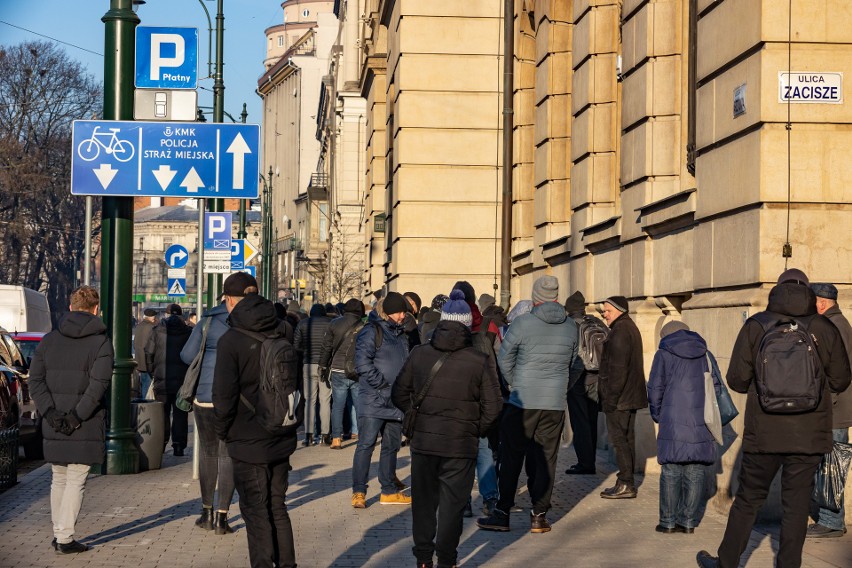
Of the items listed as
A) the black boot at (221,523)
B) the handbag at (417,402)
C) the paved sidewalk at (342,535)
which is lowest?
the paved sidewalk at (342,535)

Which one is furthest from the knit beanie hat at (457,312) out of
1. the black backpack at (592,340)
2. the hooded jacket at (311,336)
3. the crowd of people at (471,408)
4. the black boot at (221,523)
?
the hooded jacket at (311,336)

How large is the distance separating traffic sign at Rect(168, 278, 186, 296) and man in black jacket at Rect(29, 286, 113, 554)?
19.2 m

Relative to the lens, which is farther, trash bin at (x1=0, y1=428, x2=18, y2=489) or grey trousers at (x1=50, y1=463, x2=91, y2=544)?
trash bin at (x1=0, y1=428, x2=18, y2=489)

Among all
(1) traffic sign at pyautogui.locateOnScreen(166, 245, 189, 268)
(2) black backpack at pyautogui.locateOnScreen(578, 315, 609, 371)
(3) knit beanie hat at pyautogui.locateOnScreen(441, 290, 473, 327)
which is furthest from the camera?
(1) traffic sign at pyautogui.locateOnScreen(166, 245, 189, 268)

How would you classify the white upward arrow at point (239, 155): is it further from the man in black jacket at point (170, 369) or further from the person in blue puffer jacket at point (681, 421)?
the person in blue puffer jacket at point (681, 421)

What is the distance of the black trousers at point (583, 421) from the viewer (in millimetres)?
14422

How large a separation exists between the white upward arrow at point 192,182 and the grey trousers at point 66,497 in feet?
19.3

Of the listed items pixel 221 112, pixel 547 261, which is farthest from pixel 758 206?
pixel 221 112

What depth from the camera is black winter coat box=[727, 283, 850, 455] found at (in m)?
8.12

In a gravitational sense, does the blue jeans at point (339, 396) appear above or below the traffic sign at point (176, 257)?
below

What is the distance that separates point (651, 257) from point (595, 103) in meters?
3.44

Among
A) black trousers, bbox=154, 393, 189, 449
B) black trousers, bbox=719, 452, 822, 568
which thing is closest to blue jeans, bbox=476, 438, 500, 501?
black trousers, bbox=719, 452, 822, 568

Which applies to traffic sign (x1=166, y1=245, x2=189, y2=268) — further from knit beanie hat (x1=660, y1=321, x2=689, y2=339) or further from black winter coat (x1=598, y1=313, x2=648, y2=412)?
knit beanie hat (x1=660, y1=321, x2=689, y2=339)

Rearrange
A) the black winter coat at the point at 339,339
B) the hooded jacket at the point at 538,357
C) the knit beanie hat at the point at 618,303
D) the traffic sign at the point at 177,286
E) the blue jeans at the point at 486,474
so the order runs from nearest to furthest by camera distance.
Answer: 1. the hooded jacket at the point at 538,357
2. the blue jeans at the point at 486,474
3. the knit beanie hat at the point at 618,303
4. the black winter coat at the point at 339,339
5. the traffic sign at the point at 177,286
